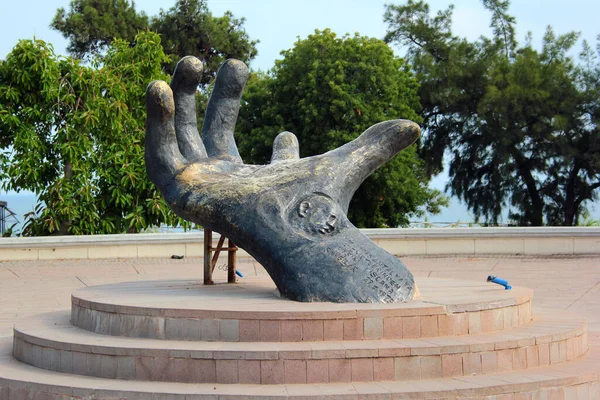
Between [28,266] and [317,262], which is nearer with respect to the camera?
[317,262]

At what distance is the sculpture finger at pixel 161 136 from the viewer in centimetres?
729

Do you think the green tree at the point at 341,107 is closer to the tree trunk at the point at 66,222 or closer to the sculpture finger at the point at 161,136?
the tree trunk at the point at 66,222

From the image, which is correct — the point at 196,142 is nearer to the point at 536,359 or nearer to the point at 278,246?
the point at 278,246

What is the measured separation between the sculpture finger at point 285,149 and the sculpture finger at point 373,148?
2.71 ft

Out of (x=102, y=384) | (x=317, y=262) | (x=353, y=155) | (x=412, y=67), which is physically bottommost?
(x=102, y=384)

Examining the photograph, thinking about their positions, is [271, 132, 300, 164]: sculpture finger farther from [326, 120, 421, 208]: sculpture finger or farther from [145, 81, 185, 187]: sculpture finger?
[145, 81, 185, 187]: sculpture finger

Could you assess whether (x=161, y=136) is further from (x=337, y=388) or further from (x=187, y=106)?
Result: (x=337, y=388)

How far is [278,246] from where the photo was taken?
265 inches

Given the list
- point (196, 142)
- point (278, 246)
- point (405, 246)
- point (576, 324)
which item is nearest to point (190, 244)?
point (405, 246)

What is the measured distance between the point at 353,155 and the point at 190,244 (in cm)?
706

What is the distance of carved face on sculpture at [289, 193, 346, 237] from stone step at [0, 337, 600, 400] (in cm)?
182

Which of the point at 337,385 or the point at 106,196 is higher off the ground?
the point at 106,196

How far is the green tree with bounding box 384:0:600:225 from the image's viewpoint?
24.6m

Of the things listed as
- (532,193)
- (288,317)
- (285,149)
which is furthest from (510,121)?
(288,317)
